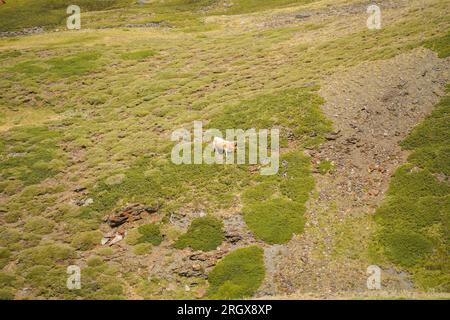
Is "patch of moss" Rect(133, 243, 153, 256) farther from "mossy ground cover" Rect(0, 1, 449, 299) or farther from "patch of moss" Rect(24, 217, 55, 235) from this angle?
"patch of moss" Rect(24, 217, 55, 235)

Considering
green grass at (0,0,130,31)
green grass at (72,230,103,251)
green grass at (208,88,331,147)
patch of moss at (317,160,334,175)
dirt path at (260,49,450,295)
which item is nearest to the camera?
dirt path at (260,49,450,295)

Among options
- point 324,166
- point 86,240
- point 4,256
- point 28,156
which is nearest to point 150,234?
point 86,240

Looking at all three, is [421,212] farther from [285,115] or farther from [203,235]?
[285,115]

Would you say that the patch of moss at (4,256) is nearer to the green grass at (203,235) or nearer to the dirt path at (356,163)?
the green grass at (203,235)

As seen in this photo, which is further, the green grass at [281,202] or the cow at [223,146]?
the cow at [223,146]

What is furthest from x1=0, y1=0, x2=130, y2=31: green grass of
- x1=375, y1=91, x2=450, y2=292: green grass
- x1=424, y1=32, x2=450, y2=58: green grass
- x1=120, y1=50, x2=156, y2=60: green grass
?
x1=375, y1=91, x2=450, y2=292: green grass

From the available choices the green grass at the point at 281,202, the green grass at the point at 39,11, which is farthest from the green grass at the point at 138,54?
the green grass at the point at 281,202
